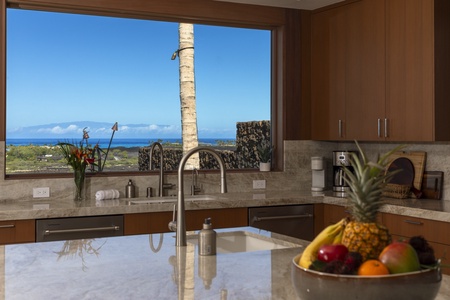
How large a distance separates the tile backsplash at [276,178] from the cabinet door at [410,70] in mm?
414

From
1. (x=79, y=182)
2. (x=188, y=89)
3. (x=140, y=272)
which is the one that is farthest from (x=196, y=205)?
(x=140, y=272)

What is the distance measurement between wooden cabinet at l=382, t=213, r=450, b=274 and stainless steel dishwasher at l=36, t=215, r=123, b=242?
1876 mm

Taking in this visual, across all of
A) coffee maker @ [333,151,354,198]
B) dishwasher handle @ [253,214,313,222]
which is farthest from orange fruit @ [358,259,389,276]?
coffee maker @ [333,151,354,198]

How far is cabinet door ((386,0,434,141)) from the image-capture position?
439 centimetres

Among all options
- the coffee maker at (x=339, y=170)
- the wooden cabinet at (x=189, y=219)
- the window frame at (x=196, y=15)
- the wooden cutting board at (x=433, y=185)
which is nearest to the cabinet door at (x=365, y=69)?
the coffee maker at (x=339, y=170)

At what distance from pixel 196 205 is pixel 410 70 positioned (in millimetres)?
1844

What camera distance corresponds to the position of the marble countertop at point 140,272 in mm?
1899

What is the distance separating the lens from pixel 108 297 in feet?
6.09

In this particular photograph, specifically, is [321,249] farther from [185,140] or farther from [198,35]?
[198,35]

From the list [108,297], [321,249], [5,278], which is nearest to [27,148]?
[5,278]

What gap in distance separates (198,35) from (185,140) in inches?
96.5

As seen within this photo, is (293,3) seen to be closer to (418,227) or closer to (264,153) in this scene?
(264,153)

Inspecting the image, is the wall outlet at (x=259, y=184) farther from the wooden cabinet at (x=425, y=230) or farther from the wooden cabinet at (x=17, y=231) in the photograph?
the wooden cabinet at (x=17, y=231)

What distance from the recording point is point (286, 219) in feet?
15.9
